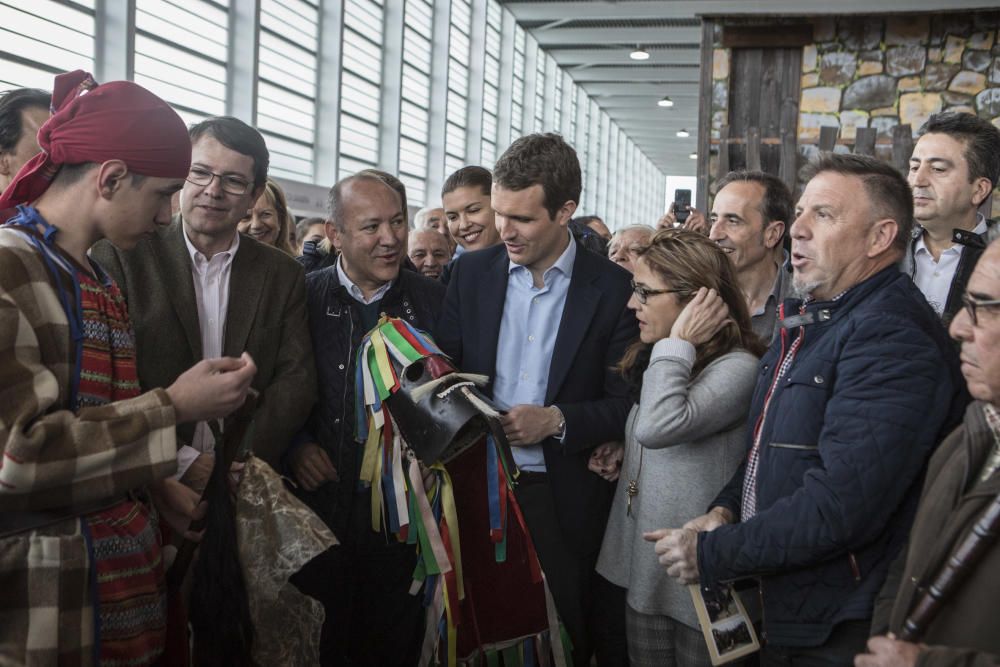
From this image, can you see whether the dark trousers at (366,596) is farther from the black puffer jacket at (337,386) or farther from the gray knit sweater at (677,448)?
the gray knit sweater at (677,448)

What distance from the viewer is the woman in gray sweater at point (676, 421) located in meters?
2.19

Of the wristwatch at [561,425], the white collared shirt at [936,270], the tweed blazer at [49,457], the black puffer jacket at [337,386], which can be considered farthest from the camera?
the white collared shirt at [936,270]

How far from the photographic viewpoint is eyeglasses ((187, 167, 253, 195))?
253 cm

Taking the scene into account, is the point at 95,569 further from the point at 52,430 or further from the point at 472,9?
the point at 472,9

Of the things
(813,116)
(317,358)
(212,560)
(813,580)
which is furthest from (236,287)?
(813,116)

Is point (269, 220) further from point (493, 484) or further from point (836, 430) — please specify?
point (836, 430)

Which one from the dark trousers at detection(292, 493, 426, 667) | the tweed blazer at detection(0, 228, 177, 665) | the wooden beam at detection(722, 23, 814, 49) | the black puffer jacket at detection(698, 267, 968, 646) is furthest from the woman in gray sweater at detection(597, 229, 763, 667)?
the wooden beam at detection(722, 23, 814, 49)

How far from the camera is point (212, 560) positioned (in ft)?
6.66

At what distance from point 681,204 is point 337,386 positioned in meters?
2.15

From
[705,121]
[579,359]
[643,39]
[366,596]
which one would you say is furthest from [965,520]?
[643,39]

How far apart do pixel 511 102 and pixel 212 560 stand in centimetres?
1559

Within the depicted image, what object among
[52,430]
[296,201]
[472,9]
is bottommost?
[52,430]

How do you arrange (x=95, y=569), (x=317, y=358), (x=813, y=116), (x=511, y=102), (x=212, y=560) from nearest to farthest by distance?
(x=95, y=569) → (x=212, y=560) → (x=317, y=358) → (x=813, y=116) → (x=511, y=102)

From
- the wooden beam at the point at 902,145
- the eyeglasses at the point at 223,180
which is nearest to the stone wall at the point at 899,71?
the wooden beam at the point at 902,145
